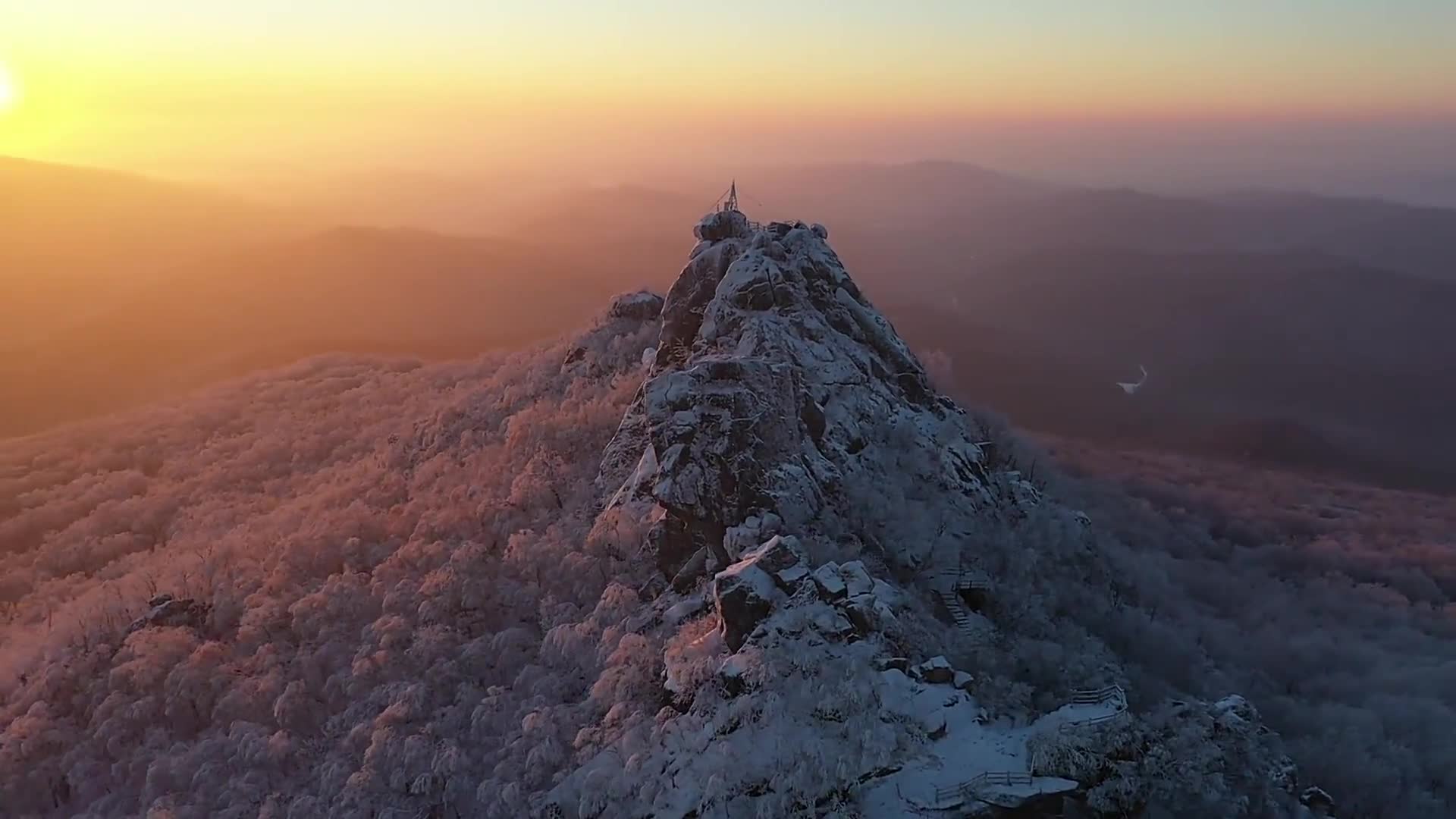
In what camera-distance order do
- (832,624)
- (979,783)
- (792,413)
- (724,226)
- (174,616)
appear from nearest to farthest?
(979,783) < (832,624) < (792,413) < (174,616) < (724,226)

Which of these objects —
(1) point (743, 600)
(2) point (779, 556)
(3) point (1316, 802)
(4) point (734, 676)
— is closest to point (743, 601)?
(1) point (743, 600)

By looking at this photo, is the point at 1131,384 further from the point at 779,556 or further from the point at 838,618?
the point at 838,618

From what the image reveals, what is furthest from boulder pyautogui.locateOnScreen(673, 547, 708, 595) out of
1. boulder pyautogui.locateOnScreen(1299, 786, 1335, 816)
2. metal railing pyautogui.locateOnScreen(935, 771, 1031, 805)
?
boulder pyautogui.locateOnScreen(1299, 786, 1335, 816)

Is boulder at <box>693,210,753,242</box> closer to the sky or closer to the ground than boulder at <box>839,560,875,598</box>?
closer to the sky

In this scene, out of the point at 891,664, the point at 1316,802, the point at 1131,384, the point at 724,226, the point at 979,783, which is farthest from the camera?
the point at 1131,384

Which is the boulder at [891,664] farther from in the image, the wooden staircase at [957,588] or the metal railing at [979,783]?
the wooden staircase at [957,588]

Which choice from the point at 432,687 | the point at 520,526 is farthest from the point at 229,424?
the point at 432,687

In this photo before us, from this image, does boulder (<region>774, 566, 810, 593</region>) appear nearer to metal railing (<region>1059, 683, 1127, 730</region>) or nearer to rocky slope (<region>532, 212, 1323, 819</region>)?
rocky slope (<region>532, 212, 1323, 819</region>)
